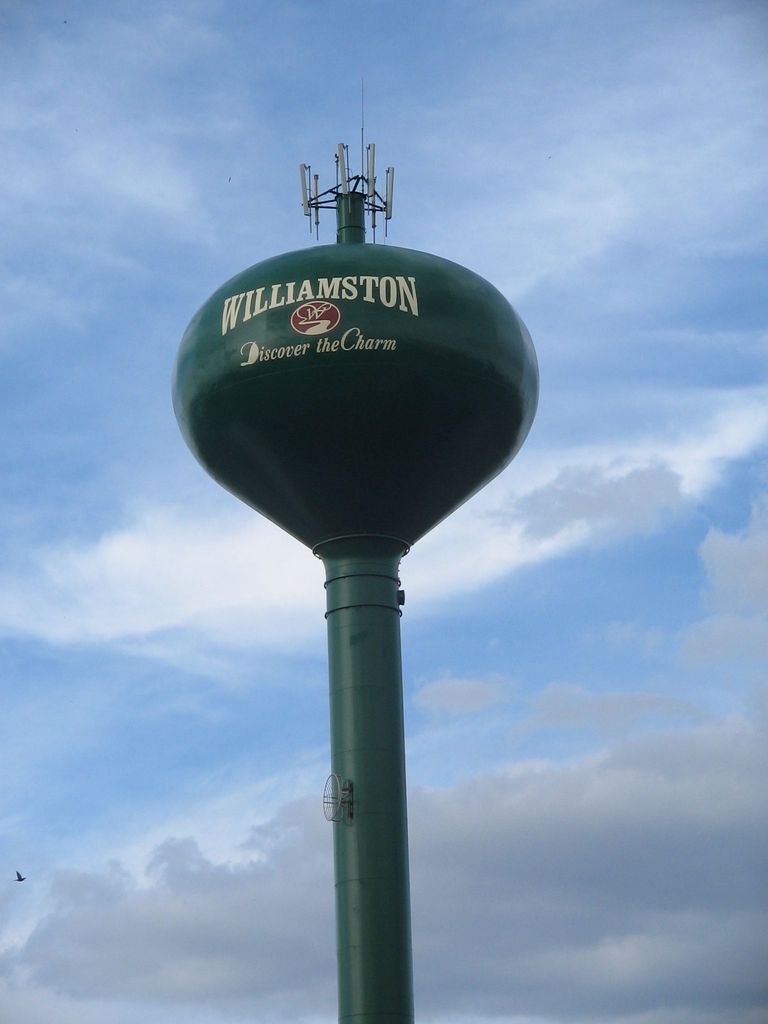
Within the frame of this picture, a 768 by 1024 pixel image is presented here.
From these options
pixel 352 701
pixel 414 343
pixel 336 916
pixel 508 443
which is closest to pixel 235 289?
pixel 414 343

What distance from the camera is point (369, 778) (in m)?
24.5

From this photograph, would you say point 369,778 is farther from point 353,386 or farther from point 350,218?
point 350,218

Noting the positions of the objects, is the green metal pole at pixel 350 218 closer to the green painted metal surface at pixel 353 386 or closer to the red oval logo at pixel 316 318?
the green painted metal surface at pixel 353 386

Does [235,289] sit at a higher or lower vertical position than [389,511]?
higher

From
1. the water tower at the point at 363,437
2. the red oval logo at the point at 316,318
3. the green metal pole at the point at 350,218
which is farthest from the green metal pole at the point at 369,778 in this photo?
the green metal pole at the point at 350,218

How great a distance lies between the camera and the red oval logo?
24.2 metres

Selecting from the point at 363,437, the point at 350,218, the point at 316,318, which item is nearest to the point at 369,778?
the point at 363,437

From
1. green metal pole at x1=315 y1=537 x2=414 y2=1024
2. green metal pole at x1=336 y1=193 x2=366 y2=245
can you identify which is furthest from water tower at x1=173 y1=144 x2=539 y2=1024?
green metal pole at x1=336 y1=193 x2=366 y2=245

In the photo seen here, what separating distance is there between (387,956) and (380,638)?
15.7ft

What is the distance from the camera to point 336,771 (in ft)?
81.2

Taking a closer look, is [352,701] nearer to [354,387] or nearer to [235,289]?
[354,387]

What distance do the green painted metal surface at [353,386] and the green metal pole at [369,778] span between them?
764 millimetres

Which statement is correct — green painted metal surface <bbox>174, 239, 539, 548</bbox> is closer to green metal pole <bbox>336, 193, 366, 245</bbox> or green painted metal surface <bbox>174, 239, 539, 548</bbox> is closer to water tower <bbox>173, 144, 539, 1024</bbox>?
water tower <bbox>173, 144, 539, 1024</bbox>

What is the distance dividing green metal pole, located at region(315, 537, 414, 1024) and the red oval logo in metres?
3.44
